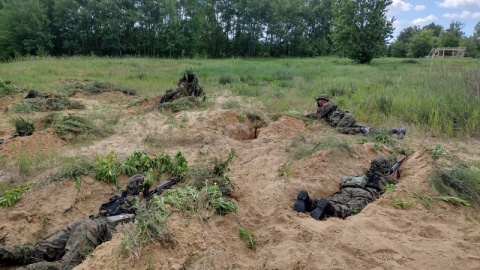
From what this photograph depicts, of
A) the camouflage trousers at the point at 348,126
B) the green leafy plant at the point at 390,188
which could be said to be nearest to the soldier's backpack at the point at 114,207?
the green leafy plant at the point at 390,188

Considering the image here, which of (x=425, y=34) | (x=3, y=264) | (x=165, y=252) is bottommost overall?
(x=3, y=264)

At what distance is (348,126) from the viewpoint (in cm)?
768

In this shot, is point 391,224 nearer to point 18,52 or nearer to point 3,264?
point 3,264

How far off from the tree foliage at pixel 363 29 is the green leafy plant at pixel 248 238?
2591 cm

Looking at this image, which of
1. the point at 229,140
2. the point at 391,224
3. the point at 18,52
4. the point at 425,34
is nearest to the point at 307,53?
the point at 425,34

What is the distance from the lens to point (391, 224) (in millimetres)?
3871

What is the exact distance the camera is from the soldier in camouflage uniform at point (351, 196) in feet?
13.5

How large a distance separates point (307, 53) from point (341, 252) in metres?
44.8

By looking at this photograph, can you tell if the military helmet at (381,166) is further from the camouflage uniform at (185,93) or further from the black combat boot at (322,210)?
the camouflage uniform at (185,93)

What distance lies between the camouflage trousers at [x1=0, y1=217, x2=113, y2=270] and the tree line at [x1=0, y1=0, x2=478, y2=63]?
87.4 ft

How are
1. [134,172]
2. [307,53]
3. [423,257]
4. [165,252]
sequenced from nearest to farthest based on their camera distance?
[165,252] < [423,257] < [134,172] < [307,53]

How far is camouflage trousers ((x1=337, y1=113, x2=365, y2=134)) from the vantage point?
7.44 m

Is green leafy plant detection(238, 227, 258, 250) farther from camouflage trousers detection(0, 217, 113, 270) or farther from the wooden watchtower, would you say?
the wooden watchtower

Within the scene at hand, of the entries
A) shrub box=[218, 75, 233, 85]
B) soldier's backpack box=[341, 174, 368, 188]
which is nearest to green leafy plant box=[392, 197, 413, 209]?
soldier's backpack box=[341, 174, 368, 188]
